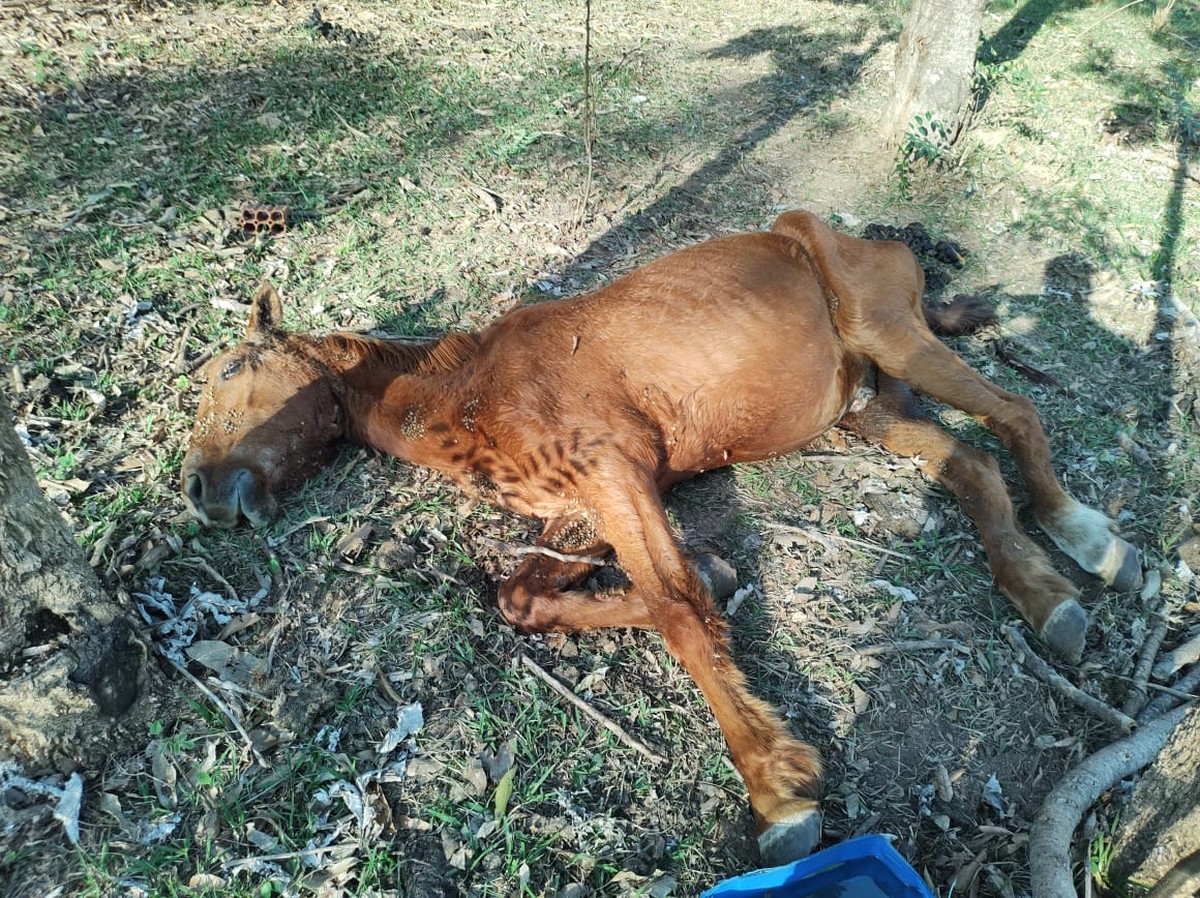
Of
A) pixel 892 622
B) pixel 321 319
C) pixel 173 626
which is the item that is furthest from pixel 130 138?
pixel 892 622

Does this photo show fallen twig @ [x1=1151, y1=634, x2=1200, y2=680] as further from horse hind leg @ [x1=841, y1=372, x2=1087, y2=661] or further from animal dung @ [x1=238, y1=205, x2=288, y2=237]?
animal dung @ [x1=238, y1=205, x2=288, y2=237]

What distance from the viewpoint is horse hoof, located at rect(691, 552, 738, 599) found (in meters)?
3.71

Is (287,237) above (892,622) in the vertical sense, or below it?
above

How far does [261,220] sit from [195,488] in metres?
2.78

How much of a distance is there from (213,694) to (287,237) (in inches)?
152

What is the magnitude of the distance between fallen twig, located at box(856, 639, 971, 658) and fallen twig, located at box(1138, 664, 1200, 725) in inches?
29.0

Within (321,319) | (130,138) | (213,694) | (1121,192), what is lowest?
(213,694)

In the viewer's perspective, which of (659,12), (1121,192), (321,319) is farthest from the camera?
(659,12)

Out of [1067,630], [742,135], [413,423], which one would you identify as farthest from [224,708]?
[742,135]

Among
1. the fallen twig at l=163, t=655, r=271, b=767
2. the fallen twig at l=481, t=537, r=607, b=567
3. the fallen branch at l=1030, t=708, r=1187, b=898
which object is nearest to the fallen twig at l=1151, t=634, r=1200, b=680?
the fallen branch at l=1030, t=708, r=1187, b=898

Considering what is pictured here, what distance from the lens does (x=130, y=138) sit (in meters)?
6.29

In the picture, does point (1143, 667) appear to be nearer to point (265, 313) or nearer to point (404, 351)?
point (404, 351)

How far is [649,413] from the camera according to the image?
4.08m

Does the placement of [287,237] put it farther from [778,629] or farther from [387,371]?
[778,629]
